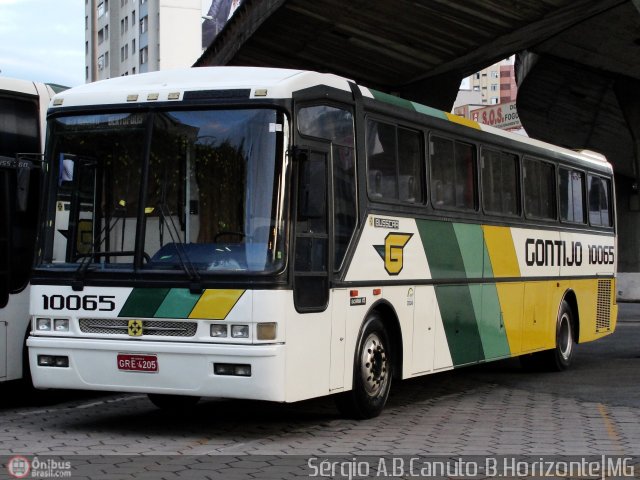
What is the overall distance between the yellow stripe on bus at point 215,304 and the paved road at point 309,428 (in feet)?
3.34

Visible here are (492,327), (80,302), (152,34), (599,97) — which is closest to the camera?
(80,302)

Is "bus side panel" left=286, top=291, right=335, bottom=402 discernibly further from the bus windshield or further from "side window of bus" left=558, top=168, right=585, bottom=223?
"side window of bus" left=558, top=168, right=585, bottom=223

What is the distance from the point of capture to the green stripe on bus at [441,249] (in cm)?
1207

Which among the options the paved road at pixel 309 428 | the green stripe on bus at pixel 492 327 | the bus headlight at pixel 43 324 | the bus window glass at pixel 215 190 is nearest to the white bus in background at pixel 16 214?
the paved road at pixel 309 428

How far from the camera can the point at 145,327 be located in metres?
9.66

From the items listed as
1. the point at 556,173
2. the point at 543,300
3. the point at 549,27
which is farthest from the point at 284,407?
the point at 549,27

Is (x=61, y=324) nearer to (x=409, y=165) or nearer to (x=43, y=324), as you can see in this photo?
(x=43, y=324)

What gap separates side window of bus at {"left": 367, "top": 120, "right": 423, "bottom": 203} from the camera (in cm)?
1106

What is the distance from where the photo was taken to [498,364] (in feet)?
58.9

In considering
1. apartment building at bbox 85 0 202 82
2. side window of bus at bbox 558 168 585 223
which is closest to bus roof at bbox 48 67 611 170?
side window of bus at bbox 558 168 585 223

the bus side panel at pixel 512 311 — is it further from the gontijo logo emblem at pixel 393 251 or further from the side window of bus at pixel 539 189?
the gontijo logo emblem at pixel 393 251

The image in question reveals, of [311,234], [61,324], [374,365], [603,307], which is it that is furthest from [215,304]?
[603,307]

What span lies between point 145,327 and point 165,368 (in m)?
0.40

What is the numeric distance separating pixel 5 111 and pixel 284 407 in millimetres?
4036
